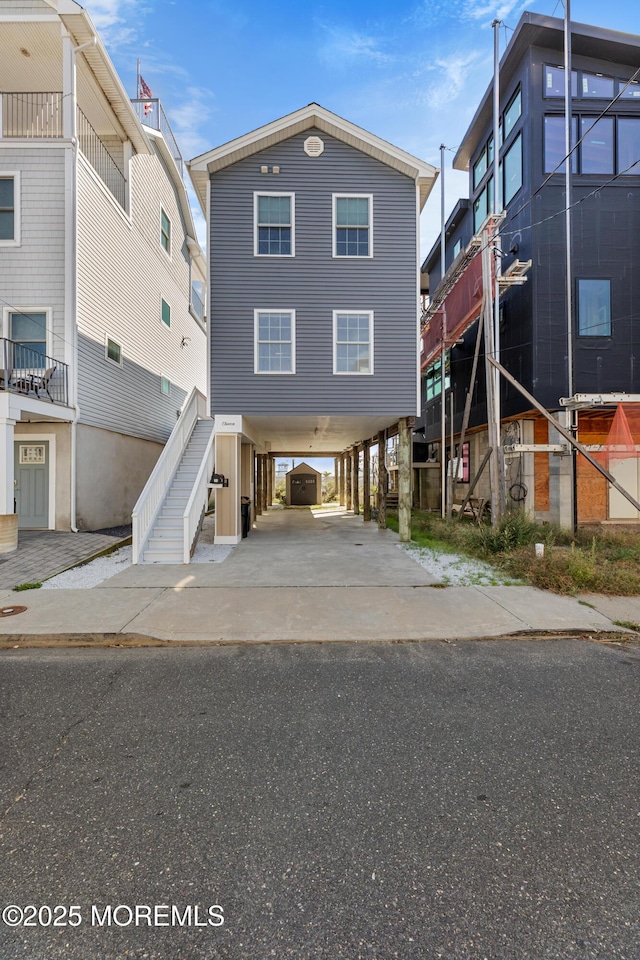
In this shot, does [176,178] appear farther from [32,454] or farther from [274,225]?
[32,454]

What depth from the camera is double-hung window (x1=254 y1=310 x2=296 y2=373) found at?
9961 millimetres

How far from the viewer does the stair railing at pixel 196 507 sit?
25.5 feet

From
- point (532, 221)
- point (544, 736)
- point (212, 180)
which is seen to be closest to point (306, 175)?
point (212, 180)

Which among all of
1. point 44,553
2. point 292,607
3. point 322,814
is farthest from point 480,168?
point 322,814

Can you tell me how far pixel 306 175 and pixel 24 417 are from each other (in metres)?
8.59

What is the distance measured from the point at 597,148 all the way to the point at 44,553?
649 inches

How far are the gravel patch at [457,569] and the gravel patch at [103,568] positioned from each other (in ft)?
12.9

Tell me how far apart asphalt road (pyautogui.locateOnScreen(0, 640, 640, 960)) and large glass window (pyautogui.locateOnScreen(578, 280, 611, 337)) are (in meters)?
10.1

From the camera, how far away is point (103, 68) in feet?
36.0

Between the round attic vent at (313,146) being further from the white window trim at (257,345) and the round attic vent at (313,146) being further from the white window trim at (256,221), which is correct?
the white window trim at (257,345)

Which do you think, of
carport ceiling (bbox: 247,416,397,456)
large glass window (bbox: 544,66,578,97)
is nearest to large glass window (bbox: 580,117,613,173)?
large glass window (bbox: 544,66,578,97)

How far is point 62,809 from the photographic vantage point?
2139 mm

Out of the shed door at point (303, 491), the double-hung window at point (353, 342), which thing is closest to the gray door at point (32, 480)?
the double-hung window at point (353, 342)

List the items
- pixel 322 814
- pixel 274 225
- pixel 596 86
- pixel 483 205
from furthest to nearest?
pixel 483 205
pixel 596 86
pixel 274 225
pixel 322 814
